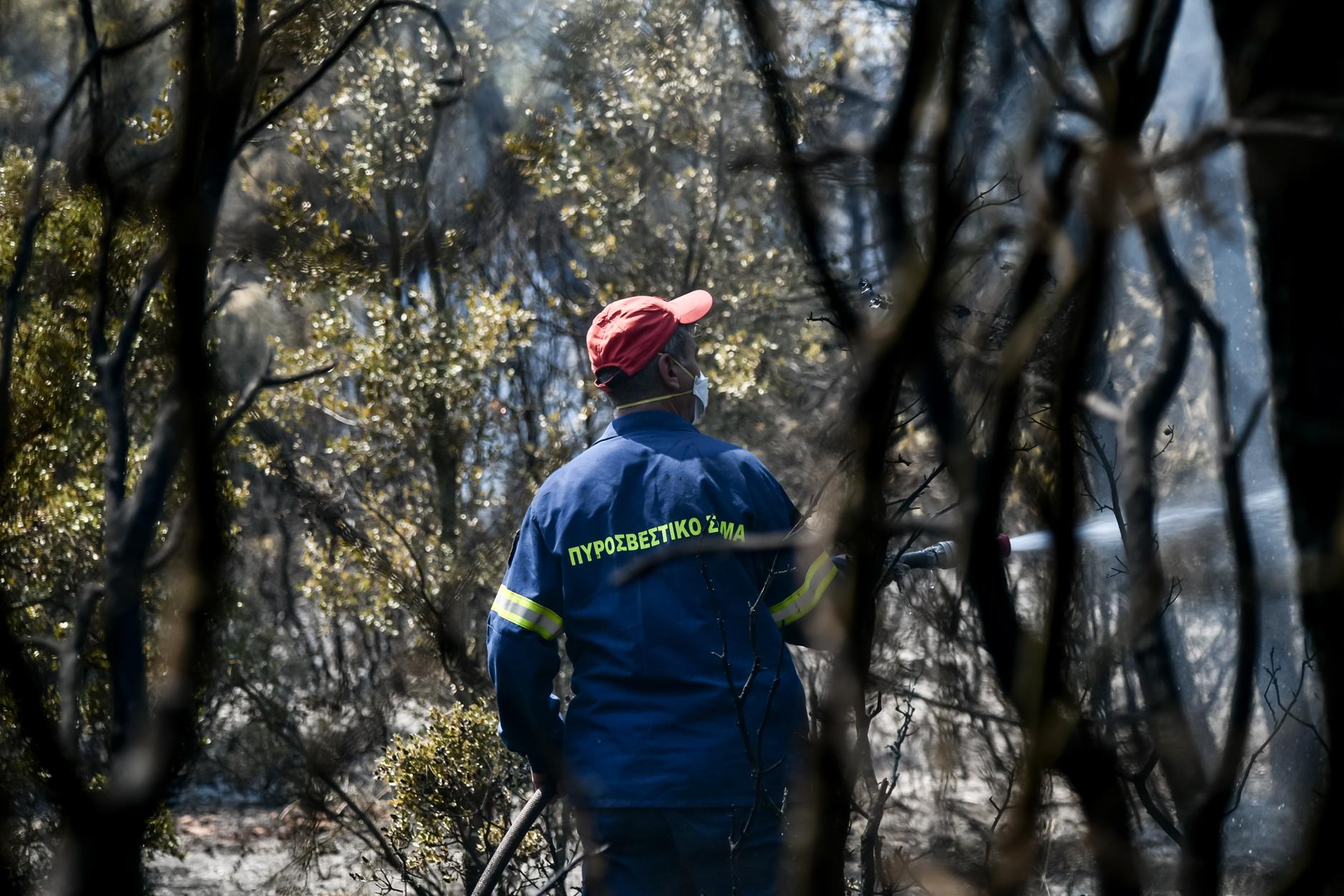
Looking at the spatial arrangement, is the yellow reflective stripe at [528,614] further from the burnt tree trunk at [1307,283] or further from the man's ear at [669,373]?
the burnt tree trunk at [1307,283]

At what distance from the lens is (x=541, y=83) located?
8500 millimetres

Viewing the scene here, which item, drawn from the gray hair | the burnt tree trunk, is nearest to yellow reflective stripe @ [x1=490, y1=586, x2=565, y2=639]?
the gray hair

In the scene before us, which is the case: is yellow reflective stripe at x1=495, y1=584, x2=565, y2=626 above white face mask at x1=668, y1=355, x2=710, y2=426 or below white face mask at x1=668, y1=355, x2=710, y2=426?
below

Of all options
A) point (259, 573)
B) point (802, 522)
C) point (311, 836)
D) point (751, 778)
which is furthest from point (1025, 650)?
point (259, 573)

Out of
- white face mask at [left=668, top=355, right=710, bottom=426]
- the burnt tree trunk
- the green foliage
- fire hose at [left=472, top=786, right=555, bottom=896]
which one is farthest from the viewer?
the green foliage

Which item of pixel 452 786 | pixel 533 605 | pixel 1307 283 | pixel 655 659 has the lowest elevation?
pixel 452 786

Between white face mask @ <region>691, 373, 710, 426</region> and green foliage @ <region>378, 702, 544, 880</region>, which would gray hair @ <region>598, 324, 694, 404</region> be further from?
green foliage @ <region>378, 702, 544, 880</region>

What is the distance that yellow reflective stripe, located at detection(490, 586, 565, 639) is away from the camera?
2.79 metres

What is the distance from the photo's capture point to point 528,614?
2.79 metres

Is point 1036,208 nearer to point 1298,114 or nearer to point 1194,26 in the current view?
point 1298,114

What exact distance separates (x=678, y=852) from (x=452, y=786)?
1.55 meters

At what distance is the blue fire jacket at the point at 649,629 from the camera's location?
2.67 meters

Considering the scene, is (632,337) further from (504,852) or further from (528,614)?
(504,852)

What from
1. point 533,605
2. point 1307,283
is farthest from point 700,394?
point 1307,283
